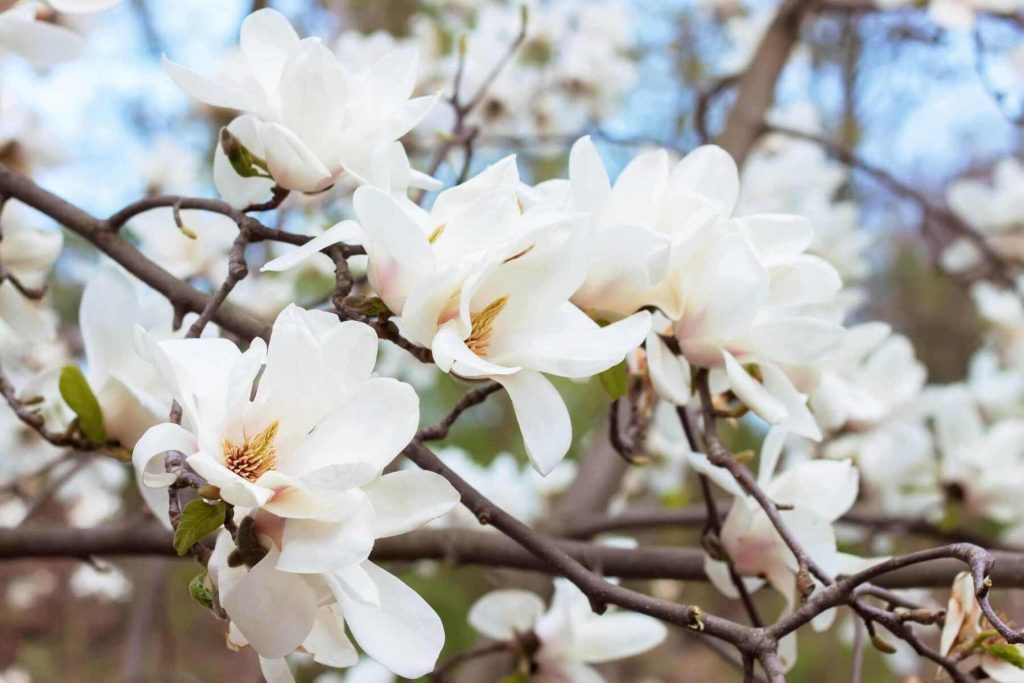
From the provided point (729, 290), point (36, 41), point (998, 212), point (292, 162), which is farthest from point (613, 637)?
point (998, 212)

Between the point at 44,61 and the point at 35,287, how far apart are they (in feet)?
0.60

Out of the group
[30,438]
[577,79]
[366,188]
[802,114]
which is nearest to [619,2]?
[577,79]

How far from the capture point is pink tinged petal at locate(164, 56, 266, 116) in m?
0.47

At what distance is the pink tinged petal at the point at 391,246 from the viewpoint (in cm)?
39

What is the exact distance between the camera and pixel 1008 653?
43 centimetres

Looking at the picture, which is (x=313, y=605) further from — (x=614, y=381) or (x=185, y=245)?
(x=185, y=245)

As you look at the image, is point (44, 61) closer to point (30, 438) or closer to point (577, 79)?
point (30, 438)

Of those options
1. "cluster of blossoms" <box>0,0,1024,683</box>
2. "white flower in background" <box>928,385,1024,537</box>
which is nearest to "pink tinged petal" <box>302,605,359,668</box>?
"cluster of blossoms" <box>0,0,1024,683</box>

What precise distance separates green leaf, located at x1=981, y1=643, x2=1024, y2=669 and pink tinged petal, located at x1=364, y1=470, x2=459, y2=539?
0.87 feet

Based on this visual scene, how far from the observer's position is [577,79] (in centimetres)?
192

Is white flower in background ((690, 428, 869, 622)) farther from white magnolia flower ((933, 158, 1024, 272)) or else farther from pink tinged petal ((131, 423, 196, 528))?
white magnolia flower ((933, 158, 1024, 272))

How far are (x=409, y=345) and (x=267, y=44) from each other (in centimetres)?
19

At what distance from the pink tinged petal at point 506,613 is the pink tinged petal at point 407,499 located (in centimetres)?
31

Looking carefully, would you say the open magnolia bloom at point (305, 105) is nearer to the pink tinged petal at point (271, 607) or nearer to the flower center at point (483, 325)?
the flower center at point (483, 325)
